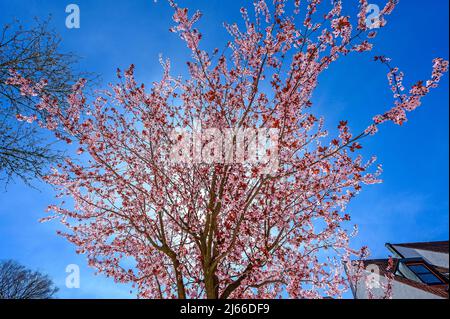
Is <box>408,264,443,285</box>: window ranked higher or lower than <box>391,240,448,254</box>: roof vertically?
lower

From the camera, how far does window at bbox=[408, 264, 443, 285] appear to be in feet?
51.0

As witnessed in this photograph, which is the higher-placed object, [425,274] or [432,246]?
[432,246]

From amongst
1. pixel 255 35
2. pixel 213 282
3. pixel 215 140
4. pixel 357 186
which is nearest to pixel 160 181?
pixel 215 140

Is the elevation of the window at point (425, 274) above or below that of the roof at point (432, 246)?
below

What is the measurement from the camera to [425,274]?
16156 mm

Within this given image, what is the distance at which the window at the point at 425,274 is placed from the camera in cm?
1555

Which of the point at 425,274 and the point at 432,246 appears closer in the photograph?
the point at 425,274

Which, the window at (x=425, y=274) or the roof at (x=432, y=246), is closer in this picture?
the window at (x=425, y=274)

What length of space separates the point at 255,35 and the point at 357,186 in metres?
5.41
